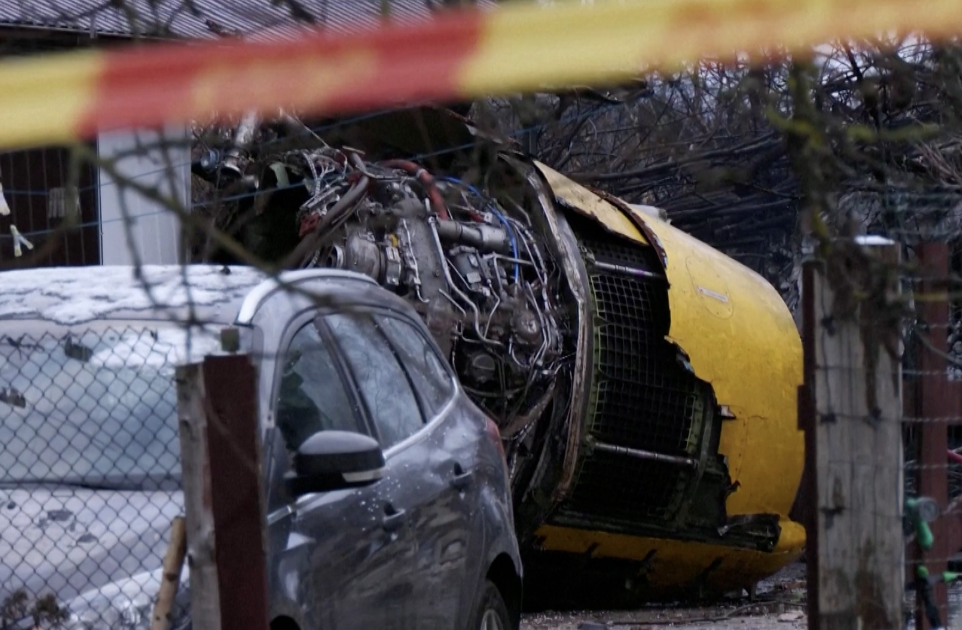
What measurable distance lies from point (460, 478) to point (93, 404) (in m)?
1.38

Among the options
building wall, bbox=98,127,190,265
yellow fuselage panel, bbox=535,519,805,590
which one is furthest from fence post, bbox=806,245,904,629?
yellow fuselage panel, bbox=535,519,805,590

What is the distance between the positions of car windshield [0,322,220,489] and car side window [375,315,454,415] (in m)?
0.93

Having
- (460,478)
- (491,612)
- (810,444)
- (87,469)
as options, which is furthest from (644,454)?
(810,444)

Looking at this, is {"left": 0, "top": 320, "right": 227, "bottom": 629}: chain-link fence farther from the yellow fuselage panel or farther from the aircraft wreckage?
the yellow fuselage panel

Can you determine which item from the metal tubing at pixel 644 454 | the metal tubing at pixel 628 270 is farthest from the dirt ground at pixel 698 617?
the metal tubing at pixel 628 270

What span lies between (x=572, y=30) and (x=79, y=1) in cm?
501

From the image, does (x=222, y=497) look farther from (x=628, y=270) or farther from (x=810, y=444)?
(x=628, y=270)

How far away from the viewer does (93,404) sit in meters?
4.26

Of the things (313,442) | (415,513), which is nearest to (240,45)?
(313,442)

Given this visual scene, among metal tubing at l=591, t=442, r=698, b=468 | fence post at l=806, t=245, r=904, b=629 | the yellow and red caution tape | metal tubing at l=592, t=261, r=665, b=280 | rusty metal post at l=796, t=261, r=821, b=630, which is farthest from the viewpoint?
metal tubing at l=592, t=261, r=665, b=280

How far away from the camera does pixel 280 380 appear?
13.9ft

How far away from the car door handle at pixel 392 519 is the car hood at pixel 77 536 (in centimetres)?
71

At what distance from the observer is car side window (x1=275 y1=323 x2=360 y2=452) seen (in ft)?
13.9

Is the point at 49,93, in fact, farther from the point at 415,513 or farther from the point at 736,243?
the point at 736,243
